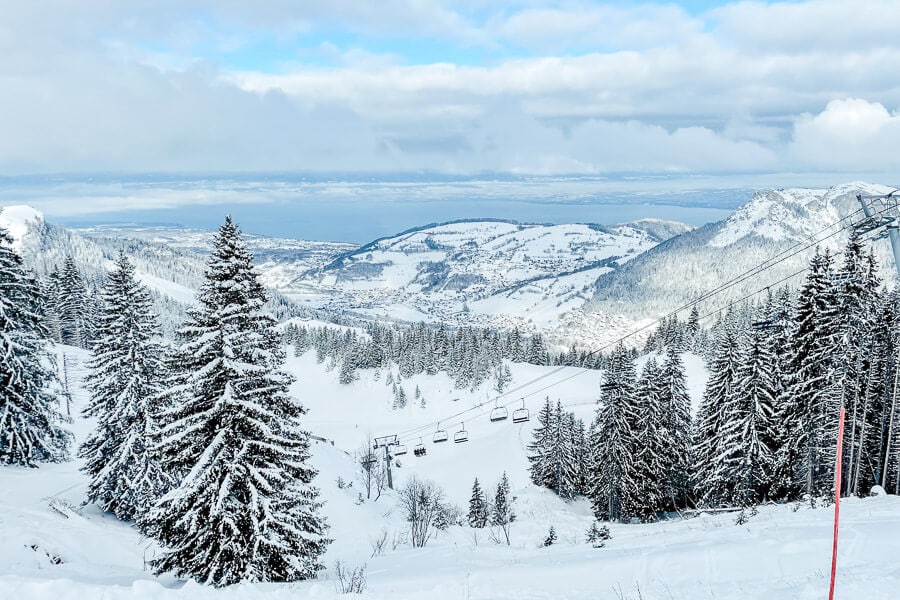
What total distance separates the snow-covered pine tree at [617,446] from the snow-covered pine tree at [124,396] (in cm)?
2732

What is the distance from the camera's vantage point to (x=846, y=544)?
37.8 feet

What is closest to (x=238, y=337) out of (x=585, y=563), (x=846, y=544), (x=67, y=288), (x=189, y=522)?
(x=189, y=522)

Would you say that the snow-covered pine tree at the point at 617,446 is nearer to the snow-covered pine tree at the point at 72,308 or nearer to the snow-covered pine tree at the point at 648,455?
the snow-covered pine tree at the point at 648,455

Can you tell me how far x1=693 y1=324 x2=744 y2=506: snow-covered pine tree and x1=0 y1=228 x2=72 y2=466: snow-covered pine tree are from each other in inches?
1487

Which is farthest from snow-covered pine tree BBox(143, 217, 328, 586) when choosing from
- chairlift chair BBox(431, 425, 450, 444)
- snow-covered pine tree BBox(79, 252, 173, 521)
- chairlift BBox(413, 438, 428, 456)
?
chairlift chair BBox(431, 425, 450, 444)

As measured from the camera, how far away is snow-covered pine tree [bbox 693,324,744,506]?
32.8m

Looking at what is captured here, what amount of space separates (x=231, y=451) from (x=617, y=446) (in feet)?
92.8

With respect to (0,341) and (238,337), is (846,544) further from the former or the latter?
(0,341)

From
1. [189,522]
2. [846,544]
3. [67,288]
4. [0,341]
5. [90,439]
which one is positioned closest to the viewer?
[846,544]

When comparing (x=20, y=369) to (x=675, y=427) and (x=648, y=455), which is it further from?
(x=675, y=427)

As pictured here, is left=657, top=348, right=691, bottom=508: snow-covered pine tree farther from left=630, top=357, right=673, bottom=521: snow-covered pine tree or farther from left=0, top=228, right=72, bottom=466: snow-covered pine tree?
left=0, top=228, right=72, bottom=466: snow-covered pine tree

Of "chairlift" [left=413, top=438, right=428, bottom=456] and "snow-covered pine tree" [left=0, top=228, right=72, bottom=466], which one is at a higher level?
"snow-covered pine tree" [left=0, top=228, right=72, bottom=466]

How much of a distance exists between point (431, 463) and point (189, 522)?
2335 inches

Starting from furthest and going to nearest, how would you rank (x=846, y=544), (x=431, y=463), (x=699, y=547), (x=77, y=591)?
(x=431, y=463), (x=699, y=547), (x=846, y=544), (x=77, y=591)
